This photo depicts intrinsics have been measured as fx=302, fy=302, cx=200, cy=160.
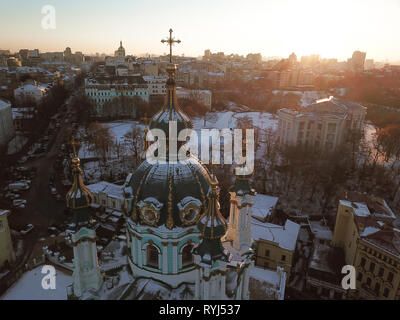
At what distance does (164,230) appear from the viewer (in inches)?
456

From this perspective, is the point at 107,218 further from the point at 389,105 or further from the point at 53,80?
the point at 53,80

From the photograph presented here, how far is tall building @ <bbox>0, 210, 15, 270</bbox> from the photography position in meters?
22.0

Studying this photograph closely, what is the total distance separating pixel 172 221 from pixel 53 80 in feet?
334

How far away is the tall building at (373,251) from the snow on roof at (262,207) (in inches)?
266

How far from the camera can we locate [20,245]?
25.9m

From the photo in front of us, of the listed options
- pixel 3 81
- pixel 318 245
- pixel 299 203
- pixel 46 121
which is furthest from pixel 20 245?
pixel 3 81

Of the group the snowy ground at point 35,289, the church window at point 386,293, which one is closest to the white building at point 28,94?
the snowy ground at point 35,289

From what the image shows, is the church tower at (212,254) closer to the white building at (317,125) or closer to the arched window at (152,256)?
the arched window at (152,256)

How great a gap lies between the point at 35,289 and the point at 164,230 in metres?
11.0

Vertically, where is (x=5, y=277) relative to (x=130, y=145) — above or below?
below

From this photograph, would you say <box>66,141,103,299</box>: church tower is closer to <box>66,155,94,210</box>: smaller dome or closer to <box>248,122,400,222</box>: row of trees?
<box>66,155,94,210</box>: smaller dome

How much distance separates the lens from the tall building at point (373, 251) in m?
18.7

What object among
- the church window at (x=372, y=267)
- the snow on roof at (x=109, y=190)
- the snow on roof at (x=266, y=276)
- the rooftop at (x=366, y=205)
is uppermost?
the rooftop at (x=366, y=205)
